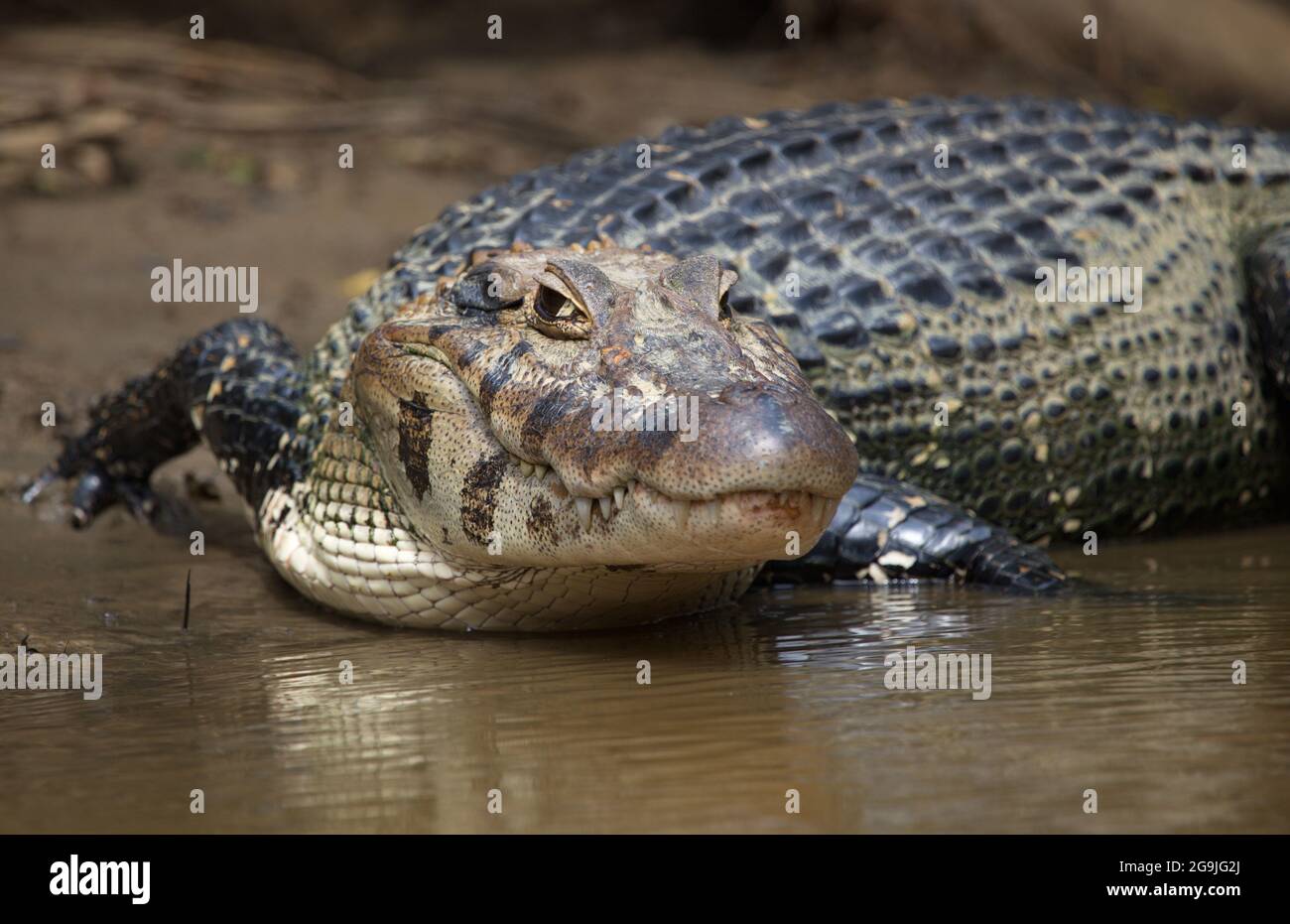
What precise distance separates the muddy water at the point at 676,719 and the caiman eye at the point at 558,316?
0.72 metres

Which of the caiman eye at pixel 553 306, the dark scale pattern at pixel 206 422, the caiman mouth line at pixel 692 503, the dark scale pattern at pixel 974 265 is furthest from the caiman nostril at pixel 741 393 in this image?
the dark scale pattern at pixel 206 422

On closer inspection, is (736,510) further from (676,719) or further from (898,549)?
(898,549)

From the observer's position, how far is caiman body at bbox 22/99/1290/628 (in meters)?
3.13

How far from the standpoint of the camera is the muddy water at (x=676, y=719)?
2.29 metres

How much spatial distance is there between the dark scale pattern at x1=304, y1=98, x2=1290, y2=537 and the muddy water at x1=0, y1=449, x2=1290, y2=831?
0.62m

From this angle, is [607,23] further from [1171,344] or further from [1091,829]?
[1091,829]

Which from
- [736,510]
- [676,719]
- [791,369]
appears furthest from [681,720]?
[791,369]

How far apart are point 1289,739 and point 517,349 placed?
170 cm

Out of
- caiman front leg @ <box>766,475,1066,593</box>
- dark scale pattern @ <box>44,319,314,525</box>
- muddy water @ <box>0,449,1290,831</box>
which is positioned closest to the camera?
muddy water @ <box>0,449,1290,831</box>

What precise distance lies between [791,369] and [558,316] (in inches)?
20.4

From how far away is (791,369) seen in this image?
3.30m

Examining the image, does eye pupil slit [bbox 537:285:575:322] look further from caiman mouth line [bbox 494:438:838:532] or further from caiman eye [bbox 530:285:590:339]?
caiman mouth line [bbox 494:438:838:532]

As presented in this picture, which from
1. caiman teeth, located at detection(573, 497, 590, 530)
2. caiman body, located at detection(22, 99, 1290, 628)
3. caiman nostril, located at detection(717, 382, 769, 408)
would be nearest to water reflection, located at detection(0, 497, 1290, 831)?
caiman body, located at detection(22, 99, 1290, 628)
